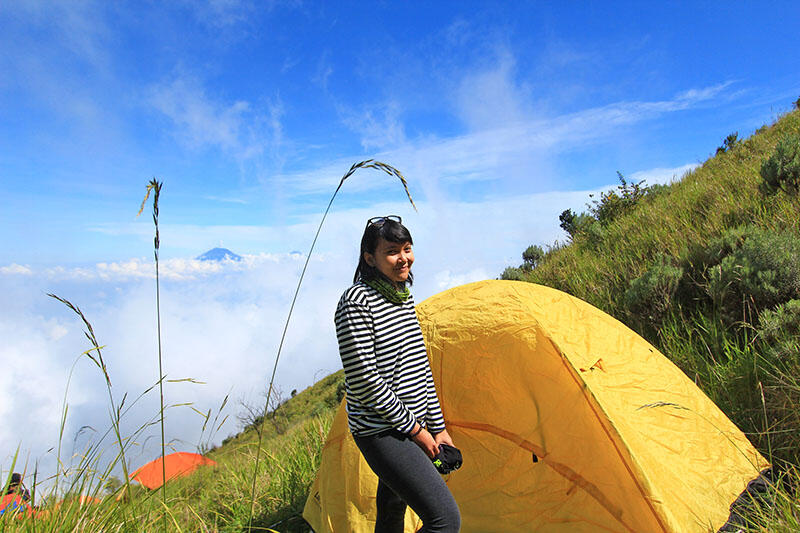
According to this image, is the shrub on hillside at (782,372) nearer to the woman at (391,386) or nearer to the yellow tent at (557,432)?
the yellow tent at (557,432)

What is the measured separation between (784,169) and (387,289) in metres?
5.65

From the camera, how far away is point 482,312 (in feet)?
10.4

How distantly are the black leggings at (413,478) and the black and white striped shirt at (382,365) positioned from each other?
0.23ft

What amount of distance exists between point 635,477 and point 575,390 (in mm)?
533

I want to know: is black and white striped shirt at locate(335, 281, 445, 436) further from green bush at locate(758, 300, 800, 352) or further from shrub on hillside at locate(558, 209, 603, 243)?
shrub on hillside at locate(558, 209, 603, 243)

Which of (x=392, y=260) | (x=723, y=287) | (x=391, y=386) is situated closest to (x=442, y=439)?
(x=391, y=386)

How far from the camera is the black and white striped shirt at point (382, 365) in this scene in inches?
79.4

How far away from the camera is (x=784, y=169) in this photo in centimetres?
529

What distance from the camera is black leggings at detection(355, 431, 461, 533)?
199 centimetres

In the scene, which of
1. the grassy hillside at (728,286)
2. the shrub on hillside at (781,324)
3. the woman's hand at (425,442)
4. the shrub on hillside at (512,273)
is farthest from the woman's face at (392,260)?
the shrub on hillside at (512,273)

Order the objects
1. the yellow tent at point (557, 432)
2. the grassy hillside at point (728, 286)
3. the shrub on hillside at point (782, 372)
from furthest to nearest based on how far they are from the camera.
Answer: the grassy hillside at point (728, 286), the shrub on hillside at point (782, 372), the yellow tent at point (557, 432)

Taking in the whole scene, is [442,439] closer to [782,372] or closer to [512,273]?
[782,372]

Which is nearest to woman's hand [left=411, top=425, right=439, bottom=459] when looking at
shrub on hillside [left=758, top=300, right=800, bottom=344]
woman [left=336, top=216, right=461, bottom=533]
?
woman [left=336, top=216, right=461, bottom=533]

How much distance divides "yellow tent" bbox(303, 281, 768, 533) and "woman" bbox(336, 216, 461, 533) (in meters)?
0.91
